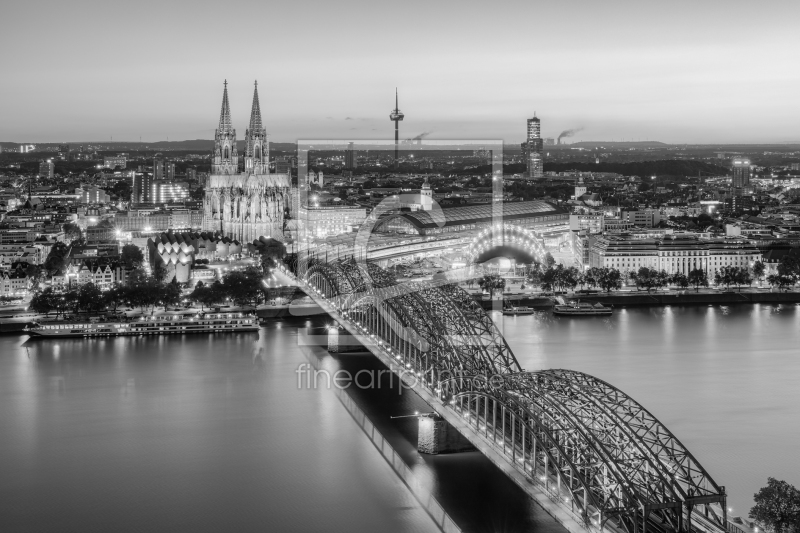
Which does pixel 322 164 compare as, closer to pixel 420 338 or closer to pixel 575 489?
pixel 420 338

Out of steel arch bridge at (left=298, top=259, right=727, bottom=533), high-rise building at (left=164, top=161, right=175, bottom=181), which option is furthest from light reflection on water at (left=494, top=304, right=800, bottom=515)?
high-rise building at (left=164, top=161, right=175, bottom=181)

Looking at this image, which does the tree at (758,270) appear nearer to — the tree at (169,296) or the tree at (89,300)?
the tree at (169,296)

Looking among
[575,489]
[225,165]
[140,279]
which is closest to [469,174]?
[225,165]

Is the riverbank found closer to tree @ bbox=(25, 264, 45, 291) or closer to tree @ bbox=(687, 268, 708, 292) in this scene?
tree @ bbox=(687, 268, 708, 292)

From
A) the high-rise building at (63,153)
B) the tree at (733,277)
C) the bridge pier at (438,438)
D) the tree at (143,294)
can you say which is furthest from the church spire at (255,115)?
the high-rise building at (63,153)

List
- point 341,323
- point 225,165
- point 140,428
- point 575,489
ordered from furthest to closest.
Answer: point 225,165, point 341,323, point 140,428, point 575,489

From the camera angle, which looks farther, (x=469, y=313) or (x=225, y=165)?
(x=225, y=165)
